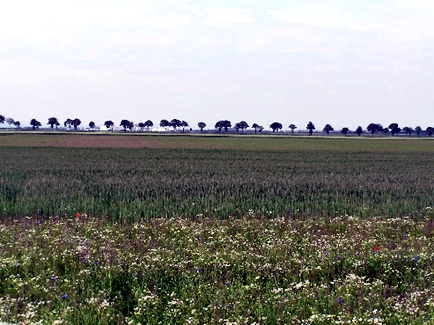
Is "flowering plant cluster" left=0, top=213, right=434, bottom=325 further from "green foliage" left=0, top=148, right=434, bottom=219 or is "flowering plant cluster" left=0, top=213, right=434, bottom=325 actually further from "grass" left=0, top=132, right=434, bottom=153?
"grass" left=0, top=132, right=434, bottom=153

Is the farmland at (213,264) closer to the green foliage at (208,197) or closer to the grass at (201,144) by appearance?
the green foliage at (208,197)

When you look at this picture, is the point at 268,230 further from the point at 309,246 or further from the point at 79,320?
the point at 79,320

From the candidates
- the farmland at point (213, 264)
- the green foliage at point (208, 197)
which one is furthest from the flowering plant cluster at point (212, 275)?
the green foliage at point (208, 197)

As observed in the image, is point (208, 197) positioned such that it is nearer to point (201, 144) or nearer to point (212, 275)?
point (212, 275)

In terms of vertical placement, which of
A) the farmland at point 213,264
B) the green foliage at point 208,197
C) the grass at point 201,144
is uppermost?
the farmland at point 213,264

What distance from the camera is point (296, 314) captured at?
686 cm

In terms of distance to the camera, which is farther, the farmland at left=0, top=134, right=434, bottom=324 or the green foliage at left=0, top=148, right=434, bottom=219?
the green foliage at left=0, top=148, right=434, bottom=219

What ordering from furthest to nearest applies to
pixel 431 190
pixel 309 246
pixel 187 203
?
pixel 431 190 → pixel 187 203 → pixel 309 246

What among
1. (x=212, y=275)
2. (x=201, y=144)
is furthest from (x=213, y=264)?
(x=201, y=144)

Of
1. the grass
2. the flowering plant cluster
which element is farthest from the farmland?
the grass

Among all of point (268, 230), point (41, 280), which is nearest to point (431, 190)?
point (268, 230)

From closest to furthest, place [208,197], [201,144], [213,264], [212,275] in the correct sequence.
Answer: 1. [212,275]
2. [213,264]
3. [208,197]
4. [201,144]

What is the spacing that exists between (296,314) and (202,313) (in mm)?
1322

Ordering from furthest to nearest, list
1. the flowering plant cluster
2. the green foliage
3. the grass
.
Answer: the grass
the green foliage
the flowering plant cluster
